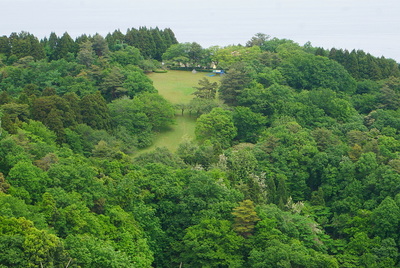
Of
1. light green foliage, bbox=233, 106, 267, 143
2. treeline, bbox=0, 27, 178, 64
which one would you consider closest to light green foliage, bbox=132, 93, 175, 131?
light green foliage, bbox=233, 106, 267, 143

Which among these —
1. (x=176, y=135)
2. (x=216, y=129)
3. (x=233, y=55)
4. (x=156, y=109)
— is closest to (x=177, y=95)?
(x=156, y=109)

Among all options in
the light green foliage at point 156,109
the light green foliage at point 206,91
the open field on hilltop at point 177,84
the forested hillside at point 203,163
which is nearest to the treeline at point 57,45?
the forested hillside at point 203,163

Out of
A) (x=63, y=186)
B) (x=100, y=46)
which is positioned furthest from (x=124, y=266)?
(x=100, y=46)

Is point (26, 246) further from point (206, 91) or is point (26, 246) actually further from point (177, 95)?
point (177, 95)

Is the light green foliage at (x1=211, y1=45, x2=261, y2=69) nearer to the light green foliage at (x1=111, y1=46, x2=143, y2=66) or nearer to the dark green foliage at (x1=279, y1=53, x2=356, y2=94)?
the dark green foliage at (x1=279, y1=53, x2=356, y2=94)

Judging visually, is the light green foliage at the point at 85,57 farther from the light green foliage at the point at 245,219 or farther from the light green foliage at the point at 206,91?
the light green foliage at the point at 245,219

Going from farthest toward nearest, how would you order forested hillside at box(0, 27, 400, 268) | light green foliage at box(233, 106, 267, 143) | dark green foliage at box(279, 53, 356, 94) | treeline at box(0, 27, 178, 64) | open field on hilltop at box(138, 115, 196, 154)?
treeline at box(0, 27, 178, 64), dark green foliage at box(279, 53, 356, 94), light green foliage at box(233, 106, 267, 143), open field on hilltop at box(138, 115, 196, 154), forested hillside at box(0, 27, 400, 268)

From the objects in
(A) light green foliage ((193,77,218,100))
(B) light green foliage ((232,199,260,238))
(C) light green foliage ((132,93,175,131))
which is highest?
(A) light green foliage ((193,77,218,100))

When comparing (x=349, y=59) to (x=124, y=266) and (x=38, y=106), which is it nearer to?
(x=38, y=106)
